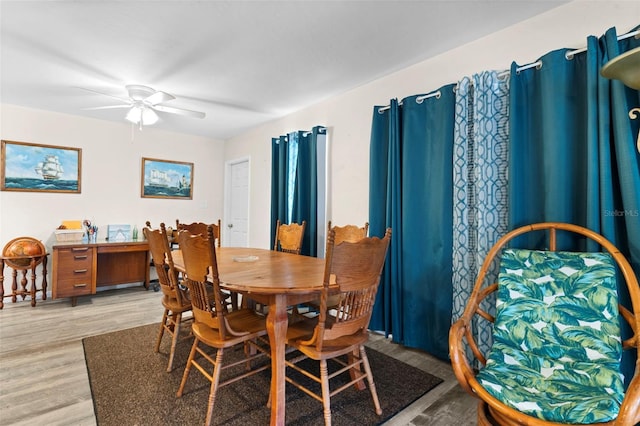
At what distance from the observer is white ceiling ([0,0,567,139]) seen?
1.99 m

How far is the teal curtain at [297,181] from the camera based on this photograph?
3600 millimetres

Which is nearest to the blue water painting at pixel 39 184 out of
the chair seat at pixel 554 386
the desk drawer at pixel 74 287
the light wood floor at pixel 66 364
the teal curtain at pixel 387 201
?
the desk drawer at pixel 74 287

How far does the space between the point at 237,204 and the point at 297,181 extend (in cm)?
200

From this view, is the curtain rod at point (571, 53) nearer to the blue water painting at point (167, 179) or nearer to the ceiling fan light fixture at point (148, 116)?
the ceiling fan light fixture at point (148, 116)

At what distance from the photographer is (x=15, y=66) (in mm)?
2789

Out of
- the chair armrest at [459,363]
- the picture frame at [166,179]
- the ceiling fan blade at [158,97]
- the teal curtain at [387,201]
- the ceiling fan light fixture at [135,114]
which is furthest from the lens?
the picture frame at [166,179]

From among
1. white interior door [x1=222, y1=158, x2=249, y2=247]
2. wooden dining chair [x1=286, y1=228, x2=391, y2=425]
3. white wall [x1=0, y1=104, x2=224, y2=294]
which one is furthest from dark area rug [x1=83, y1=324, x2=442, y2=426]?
white interior door [x1=222, y1=158, x2=249, y2=247]

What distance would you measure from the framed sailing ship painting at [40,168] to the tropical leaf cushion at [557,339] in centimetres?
507

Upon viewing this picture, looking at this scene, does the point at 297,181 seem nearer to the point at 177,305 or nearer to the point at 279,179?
the point at 279,179

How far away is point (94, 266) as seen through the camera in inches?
151

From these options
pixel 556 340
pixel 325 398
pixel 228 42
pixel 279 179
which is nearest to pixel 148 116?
pixel 228 42

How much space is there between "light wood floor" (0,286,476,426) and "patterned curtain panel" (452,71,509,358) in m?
0.51

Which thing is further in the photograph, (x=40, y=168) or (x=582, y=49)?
(x=40, y=168)

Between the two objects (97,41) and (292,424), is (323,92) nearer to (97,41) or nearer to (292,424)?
(97,41)
